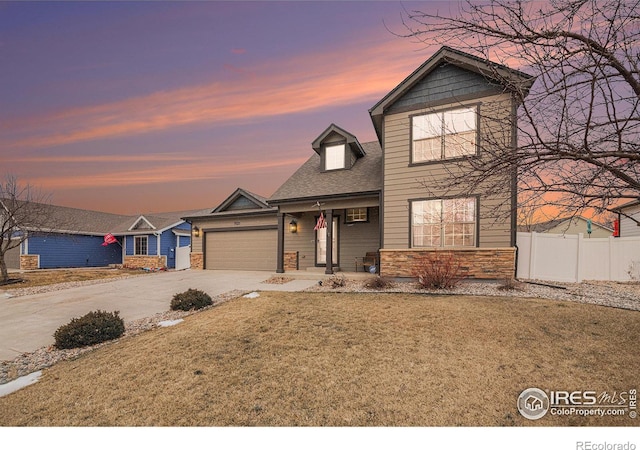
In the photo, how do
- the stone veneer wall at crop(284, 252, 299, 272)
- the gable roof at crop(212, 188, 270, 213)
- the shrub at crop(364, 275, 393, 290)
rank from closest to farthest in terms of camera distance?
the shrub at crop(364, 275, 393, 290)
the stone veneer wall at crop(284, 252, 299, 272)
the gable roof at crop(212, 188, 270, 213)

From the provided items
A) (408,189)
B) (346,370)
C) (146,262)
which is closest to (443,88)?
(408,189)

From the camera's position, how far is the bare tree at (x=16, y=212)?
12891mm

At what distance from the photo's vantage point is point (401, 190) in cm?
996

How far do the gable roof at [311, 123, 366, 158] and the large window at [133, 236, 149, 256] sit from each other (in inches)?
648

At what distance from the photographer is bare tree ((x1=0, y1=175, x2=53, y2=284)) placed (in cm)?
1289

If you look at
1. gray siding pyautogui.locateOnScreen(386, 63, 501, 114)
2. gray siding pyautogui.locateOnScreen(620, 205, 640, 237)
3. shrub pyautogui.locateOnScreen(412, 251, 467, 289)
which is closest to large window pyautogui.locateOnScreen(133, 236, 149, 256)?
gray siding pyautogui.locateOnScreen(386, 63, 501, 114)

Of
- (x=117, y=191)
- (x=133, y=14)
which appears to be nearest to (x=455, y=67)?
(x=133, y=14)

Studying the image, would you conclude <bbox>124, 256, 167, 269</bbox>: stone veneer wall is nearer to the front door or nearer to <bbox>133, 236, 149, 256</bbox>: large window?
<bbox>133, 236, 149, 256</bbox>: large window

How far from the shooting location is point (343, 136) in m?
12.8

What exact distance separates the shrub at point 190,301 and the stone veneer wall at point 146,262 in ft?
51.9

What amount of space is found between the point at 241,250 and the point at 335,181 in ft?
23.7
